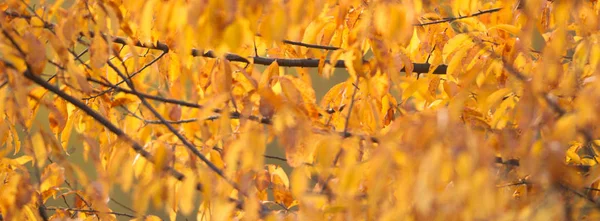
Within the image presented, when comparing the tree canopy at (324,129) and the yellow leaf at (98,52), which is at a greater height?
the yellow leaf at (98,52)

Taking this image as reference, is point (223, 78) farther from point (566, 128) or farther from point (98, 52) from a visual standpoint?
point (566, 128)

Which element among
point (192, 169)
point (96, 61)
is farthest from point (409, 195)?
point (96, 61)

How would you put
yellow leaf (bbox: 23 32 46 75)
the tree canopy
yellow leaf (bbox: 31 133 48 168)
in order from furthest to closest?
yellow leaf (bbox: 31 133 48 168), yellow leaf (bbox: 23 32 46 75), the tree canopy

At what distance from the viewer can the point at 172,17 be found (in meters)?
1.77

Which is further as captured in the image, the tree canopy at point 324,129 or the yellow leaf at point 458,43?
the yellow leaf at point 458,43

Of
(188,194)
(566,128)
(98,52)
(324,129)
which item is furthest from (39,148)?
(566,128)

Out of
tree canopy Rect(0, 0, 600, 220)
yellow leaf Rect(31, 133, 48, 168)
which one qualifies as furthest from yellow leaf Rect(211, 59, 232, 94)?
yellow leaf Rect(31, 133, 48, 168)

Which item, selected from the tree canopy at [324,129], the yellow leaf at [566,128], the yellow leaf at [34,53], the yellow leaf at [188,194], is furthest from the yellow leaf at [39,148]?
the yellow leaf at [566,128]

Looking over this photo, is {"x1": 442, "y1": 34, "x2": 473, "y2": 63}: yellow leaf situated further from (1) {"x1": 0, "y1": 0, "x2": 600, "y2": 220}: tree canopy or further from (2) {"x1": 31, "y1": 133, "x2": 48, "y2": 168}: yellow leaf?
(2) {"x1": 31, "y1": 133, "x2": 48, "y2": 168}: yellow leaf

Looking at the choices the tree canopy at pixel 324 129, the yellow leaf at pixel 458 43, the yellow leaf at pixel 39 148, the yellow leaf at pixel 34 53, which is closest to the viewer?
the tree canopy at pixel 324 129

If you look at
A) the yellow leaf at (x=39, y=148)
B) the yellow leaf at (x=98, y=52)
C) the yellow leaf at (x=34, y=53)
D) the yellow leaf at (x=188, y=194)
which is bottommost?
the yellow leaf at (x=188, y=194)

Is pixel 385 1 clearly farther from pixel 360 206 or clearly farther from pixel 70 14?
pixel 70 14

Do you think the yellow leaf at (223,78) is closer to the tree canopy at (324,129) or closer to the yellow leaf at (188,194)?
the tree canopy at (324,129)

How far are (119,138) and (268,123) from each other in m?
0.33
